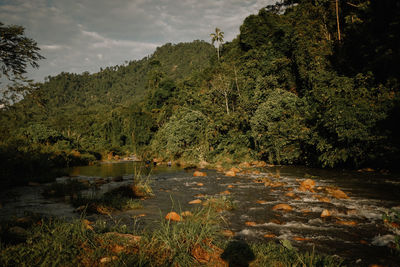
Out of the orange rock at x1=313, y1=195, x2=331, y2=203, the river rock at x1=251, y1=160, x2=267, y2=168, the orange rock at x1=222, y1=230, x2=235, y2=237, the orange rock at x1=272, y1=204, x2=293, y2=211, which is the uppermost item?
the orange rock at x1=222, y1=230, x2=235, y2=237

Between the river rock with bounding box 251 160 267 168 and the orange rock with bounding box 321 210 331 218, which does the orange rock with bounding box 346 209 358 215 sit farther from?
the river rock with bounding box 251 160 267 168

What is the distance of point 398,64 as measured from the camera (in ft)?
33.4

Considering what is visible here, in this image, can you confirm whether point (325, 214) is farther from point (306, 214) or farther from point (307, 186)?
point (307, 186)

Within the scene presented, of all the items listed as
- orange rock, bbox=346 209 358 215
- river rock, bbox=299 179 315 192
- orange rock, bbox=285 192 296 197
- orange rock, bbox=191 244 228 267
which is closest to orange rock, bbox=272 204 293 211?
orange rock, bbox=346 209 358 215

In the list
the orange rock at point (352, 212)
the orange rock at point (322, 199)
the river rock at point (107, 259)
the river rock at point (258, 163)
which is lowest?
the river rock at point (258, 163)

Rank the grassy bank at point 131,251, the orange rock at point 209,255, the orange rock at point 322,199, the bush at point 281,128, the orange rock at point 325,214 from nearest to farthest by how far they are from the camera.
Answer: the grassy bank at point 131,251, the orange rock at point 209,255, the orange rock at point 325,214, the orange rock at point 322,199, the bush at point 281,128

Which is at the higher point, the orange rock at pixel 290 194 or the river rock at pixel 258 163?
the orange rock at pixel 290 194

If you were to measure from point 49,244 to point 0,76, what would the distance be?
10.6 metres

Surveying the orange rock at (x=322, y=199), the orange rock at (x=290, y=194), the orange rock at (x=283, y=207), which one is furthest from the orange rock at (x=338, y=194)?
the orange rock at (x=283, y=207)

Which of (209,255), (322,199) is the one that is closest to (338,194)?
(322,199)

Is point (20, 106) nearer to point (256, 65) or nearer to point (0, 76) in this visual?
point (0, 76)

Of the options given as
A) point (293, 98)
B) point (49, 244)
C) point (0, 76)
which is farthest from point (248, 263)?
point (293, 98)

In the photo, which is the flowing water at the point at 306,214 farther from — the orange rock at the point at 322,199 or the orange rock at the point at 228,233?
the orange rock at the point at 228,233

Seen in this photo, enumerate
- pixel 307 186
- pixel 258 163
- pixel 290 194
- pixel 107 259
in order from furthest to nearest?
1. pixel 258 163
2. pixel 307 186
3. pixel 290 194
4. pixel 107 259
